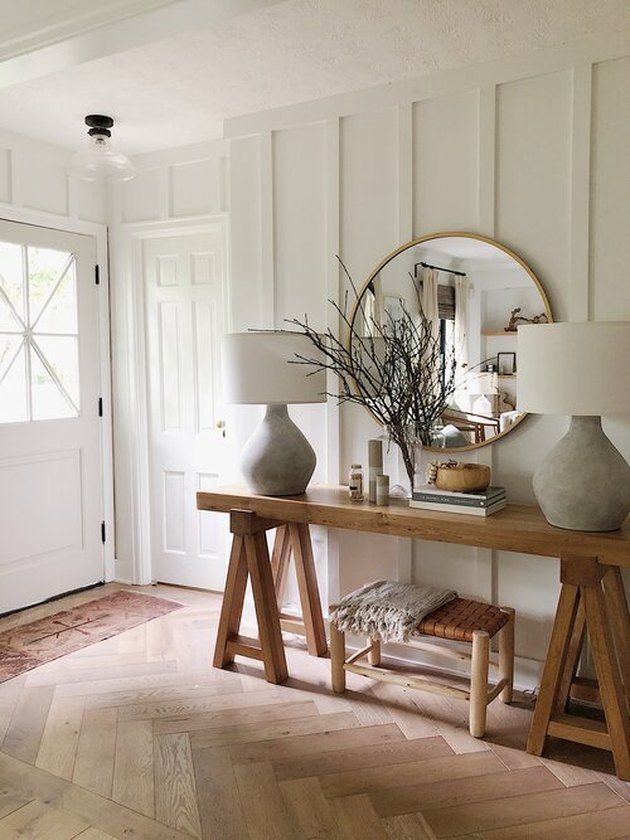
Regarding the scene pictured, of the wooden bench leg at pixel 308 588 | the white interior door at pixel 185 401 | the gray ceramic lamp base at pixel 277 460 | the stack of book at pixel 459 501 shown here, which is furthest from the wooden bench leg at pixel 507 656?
the white interior door at pixel 185 401

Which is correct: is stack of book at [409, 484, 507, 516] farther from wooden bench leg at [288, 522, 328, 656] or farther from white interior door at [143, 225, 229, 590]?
white interior door at [143, 225, 229, 590]

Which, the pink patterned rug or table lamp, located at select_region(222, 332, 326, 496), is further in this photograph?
the pink patterned rug

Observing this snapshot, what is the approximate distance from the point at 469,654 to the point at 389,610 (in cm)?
38

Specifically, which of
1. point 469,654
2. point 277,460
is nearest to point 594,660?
point 469,654

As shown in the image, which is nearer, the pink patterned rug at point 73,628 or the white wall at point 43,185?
the pink patterned rug at point 73,628

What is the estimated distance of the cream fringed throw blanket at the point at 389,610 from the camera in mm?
2646

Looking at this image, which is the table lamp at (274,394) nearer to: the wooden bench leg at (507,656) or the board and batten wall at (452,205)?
the board and batten wall at (452,205)

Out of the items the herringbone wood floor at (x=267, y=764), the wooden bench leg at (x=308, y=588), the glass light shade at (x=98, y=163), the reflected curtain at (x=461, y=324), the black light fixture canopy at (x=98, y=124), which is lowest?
the herringbone wood floor at (x=267, y=764)

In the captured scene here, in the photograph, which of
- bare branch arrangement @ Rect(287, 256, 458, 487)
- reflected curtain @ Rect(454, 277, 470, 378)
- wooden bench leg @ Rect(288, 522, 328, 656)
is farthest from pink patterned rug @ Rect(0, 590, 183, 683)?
reflected curtain @ Rect(454, 277, 470, 378)

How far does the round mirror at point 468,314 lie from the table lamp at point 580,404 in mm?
423

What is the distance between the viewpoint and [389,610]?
8.92 ft

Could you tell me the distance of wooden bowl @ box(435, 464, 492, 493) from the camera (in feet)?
8.95

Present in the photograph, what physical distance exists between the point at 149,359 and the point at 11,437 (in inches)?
34.0

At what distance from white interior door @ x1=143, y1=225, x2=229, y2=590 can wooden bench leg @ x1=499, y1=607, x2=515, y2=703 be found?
1.74 meters
